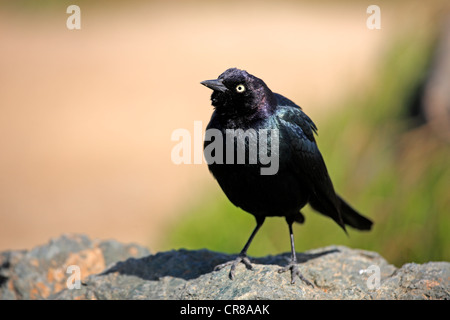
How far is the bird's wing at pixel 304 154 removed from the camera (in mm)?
3604

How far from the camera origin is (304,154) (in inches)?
145

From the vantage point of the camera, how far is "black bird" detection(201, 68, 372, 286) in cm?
345

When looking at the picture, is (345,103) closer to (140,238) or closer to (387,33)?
(387,33)

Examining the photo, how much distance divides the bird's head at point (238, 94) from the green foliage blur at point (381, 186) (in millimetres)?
1960

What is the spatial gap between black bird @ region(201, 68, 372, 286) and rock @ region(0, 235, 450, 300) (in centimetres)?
16

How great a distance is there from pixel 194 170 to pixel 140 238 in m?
1.30

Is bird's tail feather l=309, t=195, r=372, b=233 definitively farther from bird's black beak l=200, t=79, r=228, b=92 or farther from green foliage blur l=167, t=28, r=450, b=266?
bird's black beak l=200, t=79, r=228, b=92

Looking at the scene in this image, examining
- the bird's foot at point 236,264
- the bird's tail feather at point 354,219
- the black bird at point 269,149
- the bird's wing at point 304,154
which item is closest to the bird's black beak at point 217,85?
the black bird at point 269,149

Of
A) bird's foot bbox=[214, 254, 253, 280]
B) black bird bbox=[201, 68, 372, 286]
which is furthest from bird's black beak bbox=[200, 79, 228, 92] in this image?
bird's foot bbox=[214, 254, 253, 280]

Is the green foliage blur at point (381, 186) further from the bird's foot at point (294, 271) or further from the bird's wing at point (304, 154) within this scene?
the bird's foot at point (294, 271)

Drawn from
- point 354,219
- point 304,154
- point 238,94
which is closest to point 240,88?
point 238,94

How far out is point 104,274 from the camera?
389cm

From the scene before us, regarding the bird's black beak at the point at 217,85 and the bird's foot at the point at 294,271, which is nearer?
the bird's black beak at the point at 217,85

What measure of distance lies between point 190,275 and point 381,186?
2.10 m
